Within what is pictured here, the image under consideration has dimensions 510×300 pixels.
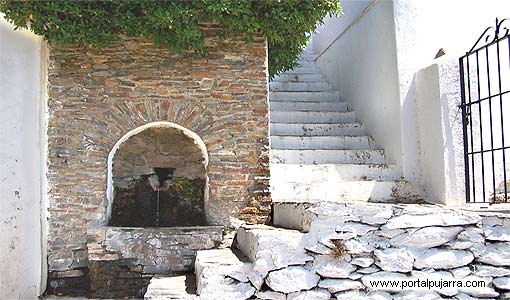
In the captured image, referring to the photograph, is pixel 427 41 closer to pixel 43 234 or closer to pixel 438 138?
pixel 438 138

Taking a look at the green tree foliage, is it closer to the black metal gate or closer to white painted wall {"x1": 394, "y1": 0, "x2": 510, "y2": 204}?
white painted wall {"x1": 394, "y1": 0, "x2": 510, "y2": 204}

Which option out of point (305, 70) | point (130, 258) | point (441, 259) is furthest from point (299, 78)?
point (441, 259)

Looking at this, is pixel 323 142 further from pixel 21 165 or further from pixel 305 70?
pixel 21 165

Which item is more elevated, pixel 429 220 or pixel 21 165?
pixel 21 165

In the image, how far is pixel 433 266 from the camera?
12.1 ft

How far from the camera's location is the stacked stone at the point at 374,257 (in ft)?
12.0

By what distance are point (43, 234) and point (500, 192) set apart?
4.37m

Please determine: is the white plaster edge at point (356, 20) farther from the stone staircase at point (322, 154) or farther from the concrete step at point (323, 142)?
the concrete step at point (323, 142)

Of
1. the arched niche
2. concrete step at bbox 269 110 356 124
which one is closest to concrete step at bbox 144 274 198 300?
the arched niche

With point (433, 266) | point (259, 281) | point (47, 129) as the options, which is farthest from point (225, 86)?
point (433, 266)

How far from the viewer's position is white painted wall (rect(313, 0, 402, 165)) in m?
5.70

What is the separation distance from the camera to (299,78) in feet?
25.7

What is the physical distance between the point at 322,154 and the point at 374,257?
7.46 ft

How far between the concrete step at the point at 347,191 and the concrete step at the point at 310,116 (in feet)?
4.68
